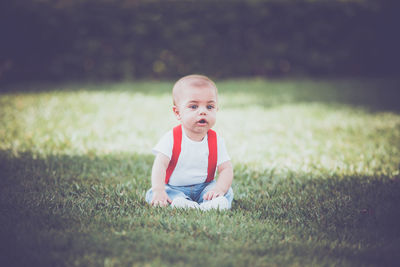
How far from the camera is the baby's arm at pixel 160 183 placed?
2658 mm

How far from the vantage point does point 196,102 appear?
2.63 m

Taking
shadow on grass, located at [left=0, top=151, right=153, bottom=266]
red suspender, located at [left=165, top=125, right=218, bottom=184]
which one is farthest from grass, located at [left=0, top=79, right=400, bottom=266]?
red suspender, located at [left=165, top=125, right=218, bottom=184]

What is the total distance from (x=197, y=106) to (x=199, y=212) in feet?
2.46

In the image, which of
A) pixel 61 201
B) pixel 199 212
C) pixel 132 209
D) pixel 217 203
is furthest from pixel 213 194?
pixel 61 201

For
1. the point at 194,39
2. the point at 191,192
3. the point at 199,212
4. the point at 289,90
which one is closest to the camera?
the point at 199,212

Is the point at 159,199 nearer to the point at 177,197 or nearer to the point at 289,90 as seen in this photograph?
the point at 177,197

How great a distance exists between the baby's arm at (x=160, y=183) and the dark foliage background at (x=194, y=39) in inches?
352

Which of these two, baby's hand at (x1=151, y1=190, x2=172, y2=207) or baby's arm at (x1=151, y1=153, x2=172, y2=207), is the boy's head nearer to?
baby's arm at (x1=151, y1=153, x2=172, y2=207)

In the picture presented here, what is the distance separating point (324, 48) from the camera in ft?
41.2

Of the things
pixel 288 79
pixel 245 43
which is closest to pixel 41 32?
pixel 245 43

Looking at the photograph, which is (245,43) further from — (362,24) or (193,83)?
(193,83)

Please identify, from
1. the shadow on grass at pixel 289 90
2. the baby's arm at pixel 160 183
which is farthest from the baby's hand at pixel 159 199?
the shadow on grass at pixel 289 90

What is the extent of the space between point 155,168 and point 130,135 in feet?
8.15

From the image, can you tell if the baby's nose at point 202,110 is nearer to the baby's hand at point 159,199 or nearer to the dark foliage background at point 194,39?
the baby's hand at point 159,199
